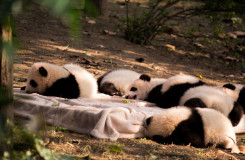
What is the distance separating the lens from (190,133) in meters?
3.94

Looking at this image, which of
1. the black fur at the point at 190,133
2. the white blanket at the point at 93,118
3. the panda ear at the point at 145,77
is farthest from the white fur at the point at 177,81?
the black fur at the point at 190,133

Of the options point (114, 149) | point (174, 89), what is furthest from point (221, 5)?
point (114, 149)

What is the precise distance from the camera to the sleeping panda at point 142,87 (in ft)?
20.8

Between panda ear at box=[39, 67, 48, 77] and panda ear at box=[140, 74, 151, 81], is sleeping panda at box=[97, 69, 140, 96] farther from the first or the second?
panda ear at box=[39, 67, 48, 77]

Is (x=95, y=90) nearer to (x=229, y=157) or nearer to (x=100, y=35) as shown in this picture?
(x=229, y=157)

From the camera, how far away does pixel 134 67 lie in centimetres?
856

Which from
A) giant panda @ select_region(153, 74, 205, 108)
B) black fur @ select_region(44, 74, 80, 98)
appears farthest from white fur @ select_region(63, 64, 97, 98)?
giant panda @ select_region(153, 74, 205, 108)

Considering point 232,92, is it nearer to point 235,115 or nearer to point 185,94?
point 235,115

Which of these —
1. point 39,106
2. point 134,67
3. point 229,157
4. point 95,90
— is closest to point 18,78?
point 95,90

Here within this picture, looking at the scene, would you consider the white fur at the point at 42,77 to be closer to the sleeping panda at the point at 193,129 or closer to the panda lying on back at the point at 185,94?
the panda lying on back at the point at 185,94

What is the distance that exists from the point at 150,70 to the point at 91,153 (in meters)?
5.44

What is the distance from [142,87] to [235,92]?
1.76m

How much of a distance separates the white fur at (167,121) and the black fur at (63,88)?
80.2 inches

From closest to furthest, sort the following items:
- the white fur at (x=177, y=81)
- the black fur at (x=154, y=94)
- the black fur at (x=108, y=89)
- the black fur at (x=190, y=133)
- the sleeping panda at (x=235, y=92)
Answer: the black fur at (x=190, y=133) < the white fur at (x=177, y=81) < the sleeping panda at (x=235, y=92) < the black fur at (x=154, y=94) < the black fur at (x=108, y=89)
